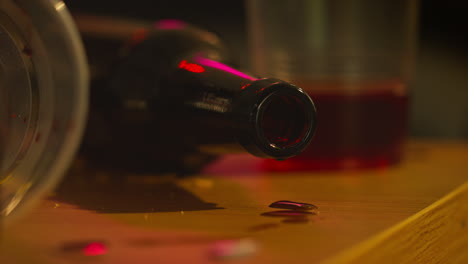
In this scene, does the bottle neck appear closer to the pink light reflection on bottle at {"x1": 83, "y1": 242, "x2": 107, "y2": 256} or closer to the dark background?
the pink light reflection on bottle at {"x1": 83, "y1": 242, "x2": 107, "y2": 256}

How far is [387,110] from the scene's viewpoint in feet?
1.85

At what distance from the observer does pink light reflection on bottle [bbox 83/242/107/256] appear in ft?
0.85

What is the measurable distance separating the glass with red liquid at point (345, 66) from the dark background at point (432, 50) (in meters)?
0.26

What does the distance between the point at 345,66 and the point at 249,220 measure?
277 millimetres

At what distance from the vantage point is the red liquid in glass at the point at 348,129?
0.54 m

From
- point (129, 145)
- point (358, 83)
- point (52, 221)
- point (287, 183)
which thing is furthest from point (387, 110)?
point (52, 221)

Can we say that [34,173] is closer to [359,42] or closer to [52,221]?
[52,221]

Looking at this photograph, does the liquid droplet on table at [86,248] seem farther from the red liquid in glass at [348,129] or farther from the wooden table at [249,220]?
the red liquid in glass at [348,129]

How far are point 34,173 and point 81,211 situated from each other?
0.06 meters

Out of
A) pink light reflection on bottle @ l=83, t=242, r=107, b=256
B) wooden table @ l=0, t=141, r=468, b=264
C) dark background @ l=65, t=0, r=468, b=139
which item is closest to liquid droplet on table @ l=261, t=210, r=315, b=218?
wooden table @ l=0, t=141, r=468, b=264

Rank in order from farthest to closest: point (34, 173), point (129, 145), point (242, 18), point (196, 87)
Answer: point (242, 18), point (129, 145), point (196, 87), point (34, 173)

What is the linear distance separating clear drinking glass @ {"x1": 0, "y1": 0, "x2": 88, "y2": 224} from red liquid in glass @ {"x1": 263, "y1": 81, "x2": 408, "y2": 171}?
272mm

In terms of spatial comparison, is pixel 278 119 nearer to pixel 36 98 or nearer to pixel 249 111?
pixel 249 111

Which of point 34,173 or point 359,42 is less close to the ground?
point 359,42
